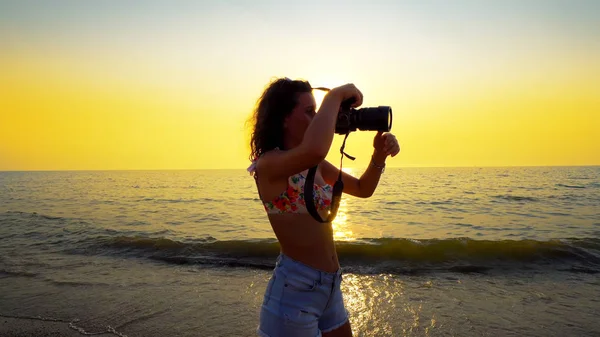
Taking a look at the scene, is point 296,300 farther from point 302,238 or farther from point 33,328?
point 33,328

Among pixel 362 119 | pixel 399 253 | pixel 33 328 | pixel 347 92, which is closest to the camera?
pixel 347 92

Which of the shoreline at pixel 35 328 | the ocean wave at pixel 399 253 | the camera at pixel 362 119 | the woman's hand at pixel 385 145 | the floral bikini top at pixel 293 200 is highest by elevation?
the camera at pixel 362 119

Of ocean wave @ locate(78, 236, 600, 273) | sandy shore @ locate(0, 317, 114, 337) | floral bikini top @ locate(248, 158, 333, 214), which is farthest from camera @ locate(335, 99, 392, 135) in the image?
ocean wave @ locate(78, 236, 600, 273)

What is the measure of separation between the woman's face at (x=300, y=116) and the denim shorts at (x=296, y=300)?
0.65 m

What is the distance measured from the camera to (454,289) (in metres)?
6.06

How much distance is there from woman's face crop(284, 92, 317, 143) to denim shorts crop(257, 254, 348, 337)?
0.65 metres

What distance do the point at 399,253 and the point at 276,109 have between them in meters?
7.62

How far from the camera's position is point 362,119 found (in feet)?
6.45

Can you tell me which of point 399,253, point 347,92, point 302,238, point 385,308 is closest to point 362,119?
point 347,92

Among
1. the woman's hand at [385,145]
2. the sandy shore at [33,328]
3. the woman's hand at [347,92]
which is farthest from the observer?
the sandy shore at [33,328]

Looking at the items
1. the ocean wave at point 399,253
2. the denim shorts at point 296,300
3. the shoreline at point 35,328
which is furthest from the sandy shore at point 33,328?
the ocean wave at point 399,253

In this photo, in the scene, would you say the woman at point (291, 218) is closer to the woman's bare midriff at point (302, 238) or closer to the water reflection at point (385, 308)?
the woman's bare midriff at point (302, 238)

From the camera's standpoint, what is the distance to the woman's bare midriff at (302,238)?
6.69ft

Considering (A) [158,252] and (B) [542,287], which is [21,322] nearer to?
(A) [158,252]
